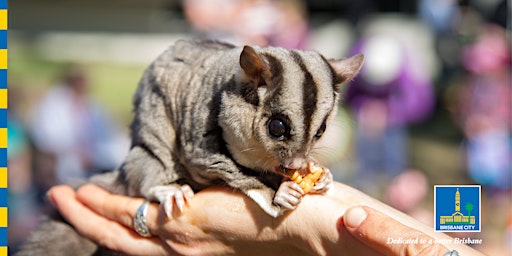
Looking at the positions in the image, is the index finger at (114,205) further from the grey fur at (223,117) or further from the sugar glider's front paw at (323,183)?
the sugar glider's front paw at (323,183)

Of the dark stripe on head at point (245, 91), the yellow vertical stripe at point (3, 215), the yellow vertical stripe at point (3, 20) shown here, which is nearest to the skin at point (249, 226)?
the dark stripe on head at point (245, 91)

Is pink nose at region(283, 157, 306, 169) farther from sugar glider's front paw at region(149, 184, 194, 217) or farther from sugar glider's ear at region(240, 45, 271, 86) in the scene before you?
sugar glider's front paw at region(149, 184, 194, 217)

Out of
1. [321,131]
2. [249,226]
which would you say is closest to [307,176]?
[321,131]

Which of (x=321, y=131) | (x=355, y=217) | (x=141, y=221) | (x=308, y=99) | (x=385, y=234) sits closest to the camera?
(x=385, y=234)

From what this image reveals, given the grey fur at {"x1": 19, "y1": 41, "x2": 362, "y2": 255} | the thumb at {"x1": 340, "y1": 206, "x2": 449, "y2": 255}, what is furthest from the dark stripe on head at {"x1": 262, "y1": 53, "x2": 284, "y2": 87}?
the thumb at {"x1": 340, "y1": 206, "x2": 449, "y2": 255}

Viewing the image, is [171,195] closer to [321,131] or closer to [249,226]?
[249,226]

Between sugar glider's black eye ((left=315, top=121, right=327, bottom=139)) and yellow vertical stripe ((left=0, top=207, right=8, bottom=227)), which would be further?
sugar glider's black eye ((left=315, top=121, right=327, bottom=139))

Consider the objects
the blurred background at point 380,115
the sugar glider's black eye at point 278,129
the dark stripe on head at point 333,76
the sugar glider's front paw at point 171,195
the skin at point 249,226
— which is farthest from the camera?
the blurred background at point 380,115
